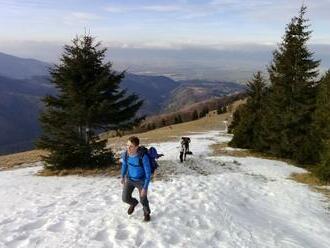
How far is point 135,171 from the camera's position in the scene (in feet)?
41.0

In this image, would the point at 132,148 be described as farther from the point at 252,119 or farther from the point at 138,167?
the point at 252,119

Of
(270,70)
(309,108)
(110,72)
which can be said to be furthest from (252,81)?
(110,72)

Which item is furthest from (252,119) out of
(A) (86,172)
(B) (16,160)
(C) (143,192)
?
(C) (143,192)

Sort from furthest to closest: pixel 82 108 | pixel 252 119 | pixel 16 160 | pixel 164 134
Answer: pixel 164 134 → pixel 16 160 → pixel 252 119 → pixel 82 108

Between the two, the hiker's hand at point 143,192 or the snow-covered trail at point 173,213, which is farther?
the hiker's hand at point 143,192

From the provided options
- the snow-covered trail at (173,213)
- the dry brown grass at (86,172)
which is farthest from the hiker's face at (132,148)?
the dry brown grass at (86,172)

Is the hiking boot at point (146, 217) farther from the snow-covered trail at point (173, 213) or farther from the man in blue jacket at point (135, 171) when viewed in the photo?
the snow-covered trail at point (173, 213)

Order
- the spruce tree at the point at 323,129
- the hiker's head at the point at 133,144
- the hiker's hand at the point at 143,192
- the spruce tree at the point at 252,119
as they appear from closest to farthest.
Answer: the hiker's head at the point at 133,144
the hiker's hand at the point at 143,192
the spruce tree at the point at 323,129
the spruce tree at the point at 252,119

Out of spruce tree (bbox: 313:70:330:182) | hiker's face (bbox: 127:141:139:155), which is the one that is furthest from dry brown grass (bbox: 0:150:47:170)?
hiker's face (bbox: 127:141:139:155)

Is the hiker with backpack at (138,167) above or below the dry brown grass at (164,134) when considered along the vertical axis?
above

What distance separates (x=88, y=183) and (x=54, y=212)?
624 cm

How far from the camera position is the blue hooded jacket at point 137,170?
12.2 metres

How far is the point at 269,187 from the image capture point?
22.2 metres

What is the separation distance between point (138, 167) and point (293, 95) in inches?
902
